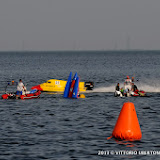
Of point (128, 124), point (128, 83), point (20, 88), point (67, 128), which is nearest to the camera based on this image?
point (128, 124)

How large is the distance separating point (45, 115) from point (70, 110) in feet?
10.4

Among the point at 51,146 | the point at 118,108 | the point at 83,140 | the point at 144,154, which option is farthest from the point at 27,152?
the point at 118,108

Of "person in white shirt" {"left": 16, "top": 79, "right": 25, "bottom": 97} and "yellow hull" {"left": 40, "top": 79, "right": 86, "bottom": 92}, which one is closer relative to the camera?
"person in white shirt" {"left": 16, "top": 79, "right": 25, "bottom": 97}

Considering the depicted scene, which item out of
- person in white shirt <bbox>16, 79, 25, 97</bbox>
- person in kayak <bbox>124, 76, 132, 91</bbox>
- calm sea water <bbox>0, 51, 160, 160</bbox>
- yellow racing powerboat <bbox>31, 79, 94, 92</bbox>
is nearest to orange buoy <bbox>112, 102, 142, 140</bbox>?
calm sea water <bbox>0, 51, 160, 160</bbox>

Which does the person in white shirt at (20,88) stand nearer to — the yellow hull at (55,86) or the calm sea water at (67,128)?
the calm sea water at (67,128)

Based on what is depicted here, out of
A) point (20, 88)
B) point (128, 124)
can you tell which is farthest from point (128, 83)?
point (128, 124)

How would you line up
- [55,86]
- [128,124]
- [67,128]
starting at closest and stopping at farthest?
[128,124] → [67,128] → [55,86]

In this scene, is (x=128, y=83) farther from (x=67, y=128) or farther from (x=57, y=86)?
(x=67, y=128)

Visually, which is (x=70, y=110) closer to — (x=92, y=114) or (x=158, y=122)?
(x=92, y=114)

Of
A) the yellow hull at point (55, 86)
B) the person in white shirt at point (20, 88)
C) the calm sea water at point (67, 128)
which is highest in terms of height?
the person in white shirt at point (20, 88)

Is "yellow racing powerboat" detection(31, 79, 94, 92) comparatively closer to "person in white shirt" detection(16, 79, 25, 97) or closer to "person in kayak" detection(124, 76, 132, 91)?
"person in kayak" detection(124, 76, 132, 91)

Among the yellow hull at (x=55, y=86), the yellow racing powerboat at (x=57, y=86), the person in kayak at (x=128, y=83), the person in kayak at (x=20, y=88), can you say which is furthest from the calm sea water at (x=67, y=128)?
the yellow hull at (x=55, y=86)

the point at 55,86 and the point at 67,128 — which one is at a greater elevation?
the point at 55,86

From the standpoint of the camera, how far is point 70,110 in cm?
3584
